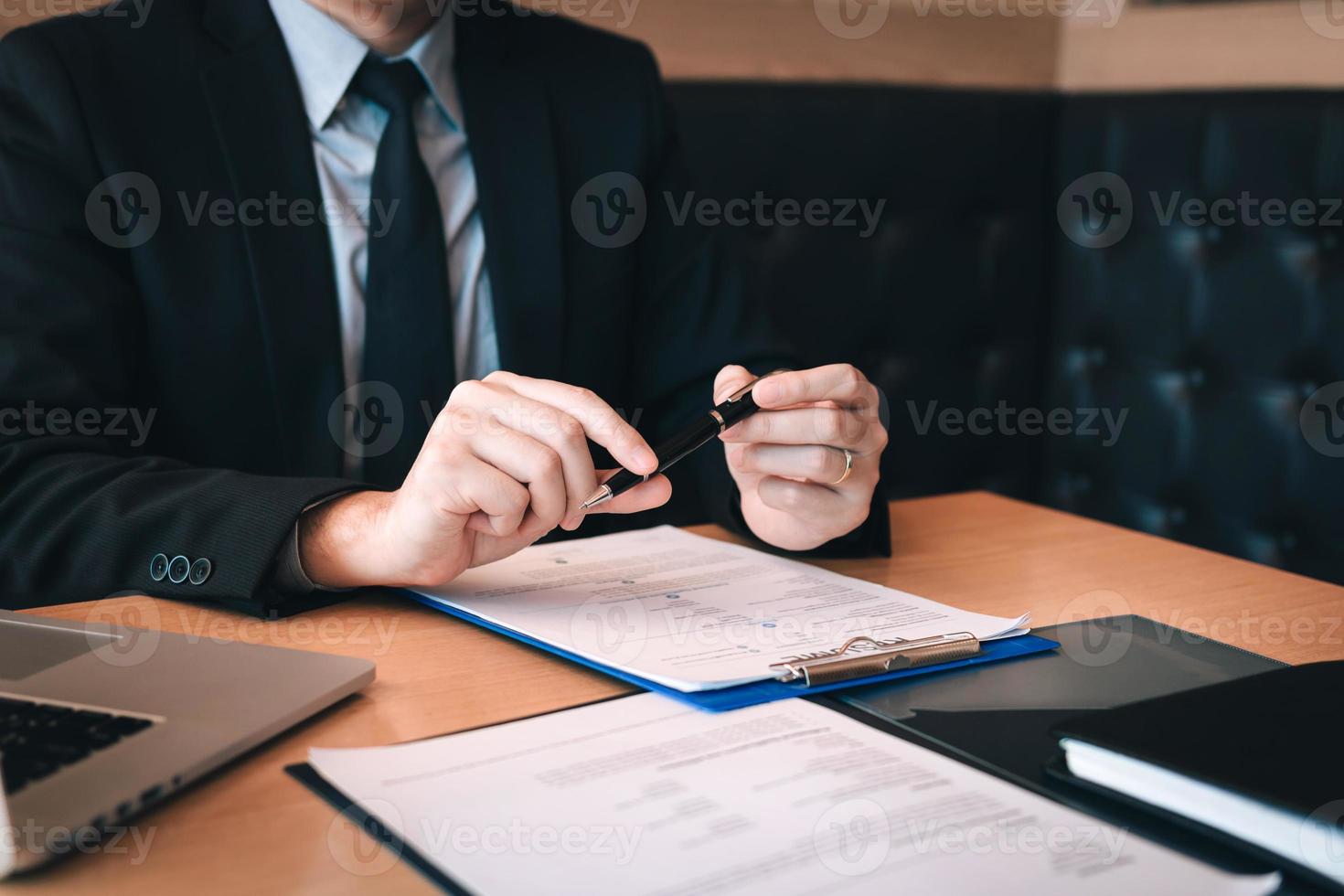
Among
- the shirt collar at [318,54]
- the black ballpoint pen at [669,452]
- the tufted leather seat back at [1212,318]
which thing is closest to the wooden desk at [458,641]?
the black ballpoint pen at [669,452]

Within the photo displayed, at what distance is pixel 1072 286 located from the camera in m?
1.92

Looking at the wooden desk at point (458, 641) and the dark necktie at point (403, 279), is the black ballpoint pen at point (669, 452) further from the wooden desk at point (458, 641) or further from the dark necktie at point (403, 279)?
the dark necktie at point (403, 279)

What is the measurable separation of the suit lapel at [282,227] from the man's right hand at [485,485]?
382mm

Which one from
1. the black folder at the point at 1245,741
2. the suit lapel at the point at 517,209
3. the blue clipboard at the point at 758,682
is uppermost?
the suit lapel at the point at 517,209

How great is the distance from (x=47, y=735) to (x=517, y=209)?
0.86m

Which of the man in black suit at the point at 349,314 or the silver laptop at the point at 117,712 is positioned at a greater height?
the man in black suit at the point at 349,314

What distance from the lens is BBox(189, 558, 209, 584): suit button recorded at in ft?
2.63

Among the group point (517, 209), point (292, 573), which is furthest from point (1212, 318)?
point (292, 573)

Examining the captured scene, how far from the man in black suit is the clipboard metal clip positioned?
0.59 feet

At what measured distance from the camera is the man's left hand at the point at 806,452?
0.88 metres

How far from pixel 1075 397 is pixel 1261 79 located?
577 millimetres

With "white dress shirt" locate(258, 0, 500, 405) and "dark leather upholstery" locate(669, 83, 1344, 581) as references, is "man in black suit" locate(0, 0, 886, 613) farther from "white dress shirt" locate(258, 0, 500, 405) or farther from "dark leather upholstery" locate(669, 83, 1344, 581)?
"dark leather upholstery" locate(669, 83, 1344, 581)

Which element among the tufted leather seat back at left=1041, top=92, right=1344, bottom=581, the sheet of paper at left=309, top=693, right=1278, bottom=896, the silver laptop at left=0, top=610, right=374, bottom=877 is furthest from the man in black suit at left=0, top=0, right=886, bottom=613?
the tufted leather seat back at left=1041, top=92, right=1344, bottom=581

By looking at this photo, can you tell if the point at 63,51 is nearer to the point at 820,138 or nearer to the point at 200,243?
the point at 200,243
